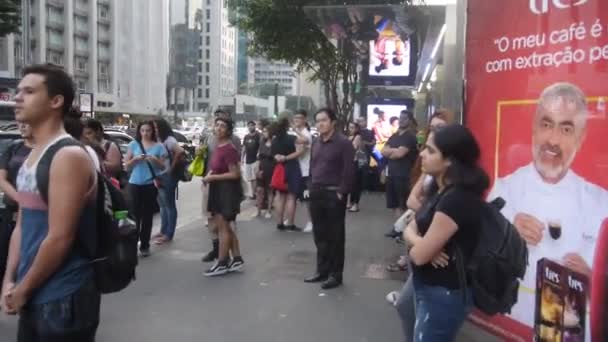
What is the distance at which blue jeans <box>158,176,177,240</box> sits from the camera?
8.47m

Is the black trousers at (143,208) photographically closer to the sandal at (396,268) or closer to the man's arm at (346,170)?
the man's arm at (346,170)

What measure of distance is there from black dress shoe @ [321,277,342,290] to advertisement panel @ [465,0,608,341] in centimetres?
199

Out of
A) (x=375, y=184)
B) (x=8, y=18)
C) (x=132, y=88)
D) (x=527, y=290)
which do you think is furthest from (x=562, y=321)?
(x=132, y=88)

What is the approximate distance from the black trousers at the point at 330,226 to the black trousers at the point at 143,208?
2382 mm

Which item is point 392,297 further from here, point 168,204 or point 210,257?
point 168,204

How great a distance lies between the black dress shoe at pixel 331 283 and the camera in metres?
6.45

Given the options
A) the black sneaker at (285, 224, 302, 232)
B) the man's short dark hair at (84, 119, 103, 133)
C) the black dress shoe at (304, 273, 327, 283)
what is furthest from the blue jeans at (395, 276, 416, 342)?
the black sneaker at (285, 224, 302, 232)

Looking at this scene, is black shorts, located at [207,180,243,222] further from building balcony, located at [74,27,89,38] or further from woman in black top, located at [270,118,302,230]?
building balcony, located at [74,27,89,38]

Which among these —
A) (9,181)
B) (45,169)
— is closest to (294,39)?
(9,181)

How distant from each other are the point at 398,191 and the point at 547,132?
430 cm

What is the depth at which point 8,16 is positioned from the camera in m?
19.9

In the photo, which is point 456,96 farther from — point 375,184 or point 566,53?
point 375,184

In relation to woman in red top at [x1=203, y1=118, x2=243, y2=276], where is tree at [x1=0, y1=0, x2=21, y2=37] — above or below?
above

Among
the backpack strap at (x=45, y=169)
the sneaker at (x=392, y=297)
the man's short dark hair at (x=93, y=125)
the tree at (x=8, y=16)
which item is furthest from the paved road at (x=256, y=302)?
the tree at (x=8, y=16)
